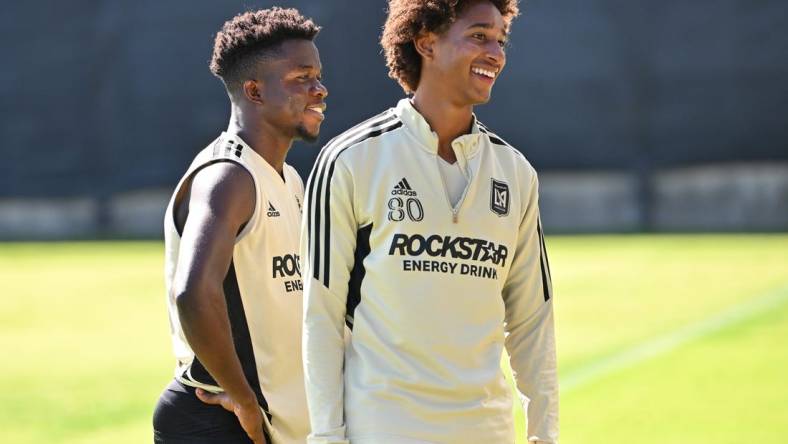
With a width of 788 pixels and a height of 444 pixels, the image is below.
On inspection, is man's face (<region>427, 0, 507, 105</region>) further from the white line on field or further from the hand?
the white line on field

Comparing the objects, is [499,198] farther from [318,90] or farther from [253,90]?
[253,90]

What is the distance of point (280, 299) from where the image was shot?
3346mm

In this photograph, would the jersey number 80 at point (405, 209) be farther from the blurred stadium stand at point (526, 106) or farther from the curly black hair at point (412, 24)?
the blurred stadium stand at point (526, 106)

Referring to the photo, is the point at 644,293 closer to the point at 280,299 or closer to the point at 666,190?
the point at 666,190

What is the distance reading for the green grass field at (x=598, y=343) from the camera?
6852 millimetres

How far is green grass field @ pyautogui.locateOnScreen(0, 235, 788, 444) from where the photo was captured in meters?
6.85

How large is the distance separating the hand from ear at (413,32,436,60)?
37.4 inches

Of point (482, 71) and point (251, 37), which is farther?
point (251, 37)

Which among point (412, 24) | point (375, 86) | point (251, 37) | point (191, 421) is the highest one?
point (375, 86)

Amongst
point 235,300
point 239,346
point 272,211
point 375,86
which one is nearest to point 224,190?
point 272,211

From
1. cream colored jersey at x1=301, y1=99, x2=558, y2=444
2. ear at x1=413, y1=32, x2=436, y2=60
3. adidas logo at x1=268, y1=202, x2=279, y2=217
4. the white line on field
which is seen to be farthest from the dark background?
cream colored jersey at x1=301, y1=99, x2=558, y2=444

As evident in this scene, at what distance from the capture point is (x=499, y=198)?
9.69 feet

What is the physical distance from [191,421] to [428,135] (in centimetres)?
101

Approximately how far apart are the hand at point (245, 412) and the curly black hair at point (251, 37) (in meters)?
0.93
